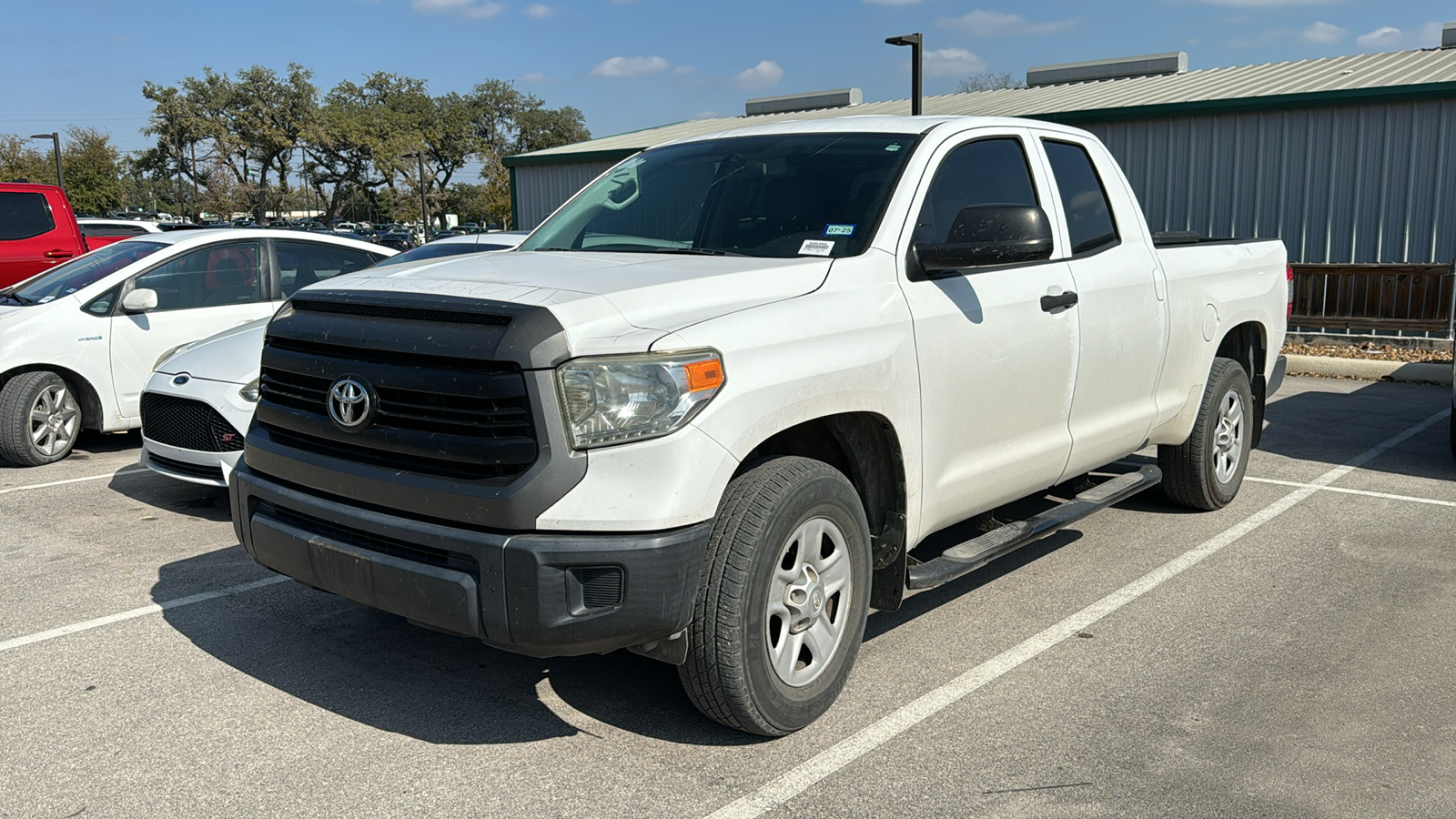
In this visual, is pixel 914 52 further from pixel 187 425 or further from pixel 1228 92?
pixel 187 425

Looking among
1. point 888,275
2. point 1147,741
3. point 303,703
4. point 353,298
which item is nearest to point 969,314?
point 888,275

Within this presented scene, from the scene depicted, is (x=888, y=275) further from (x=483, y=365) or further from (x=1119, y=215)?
(x=1119, y=215)

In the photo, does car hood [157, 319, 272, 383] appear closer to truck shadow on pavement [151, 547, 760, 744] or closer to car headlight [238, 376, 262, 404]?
car headlight [238, 376, 262, 404]

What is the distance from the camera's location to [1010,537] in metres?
4.48

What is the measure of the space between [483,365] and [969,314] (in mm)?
1840

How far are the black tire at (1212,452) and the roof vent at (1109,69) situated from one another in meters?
16.9

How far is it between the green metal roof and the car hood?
21.9 feet

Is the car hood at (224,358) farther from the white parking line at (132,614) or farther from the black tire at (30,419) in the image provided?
the black tire at (30,419)

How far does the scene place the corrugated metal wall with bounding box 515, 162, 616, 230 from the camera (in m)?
25.8

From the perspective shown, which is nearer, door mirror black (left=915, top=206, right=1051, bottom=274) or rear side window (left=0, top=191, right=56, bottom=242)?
door mirror black (left=915, top=206, right=1051, bottom=274)

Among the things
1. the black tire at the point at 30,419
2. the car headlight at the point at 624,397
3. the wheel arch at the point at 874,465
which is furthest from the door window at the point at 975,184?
the black tire at the point at 30,419

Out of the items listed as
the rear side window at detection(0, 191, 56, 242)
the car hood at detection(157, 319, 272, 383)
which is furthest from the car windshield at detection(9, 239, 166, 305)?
the rear side window at detection(0, 191, 56, 242)

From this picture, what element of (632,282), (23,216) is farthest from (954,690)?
(23,216)

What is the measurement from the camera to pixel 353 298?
361cm
